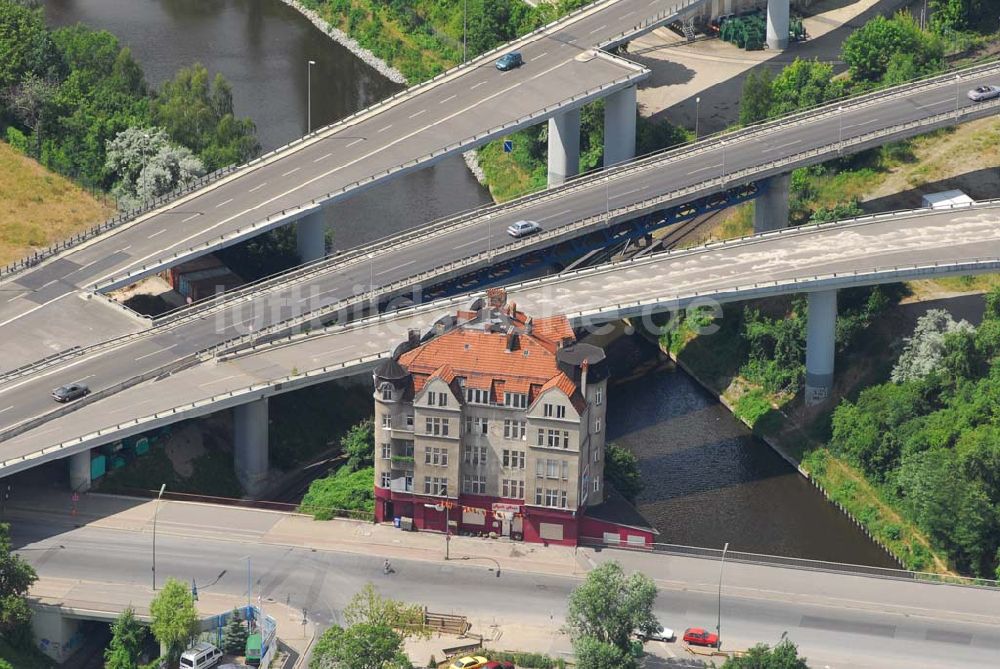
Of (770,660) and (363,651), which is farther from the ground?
(363,651)

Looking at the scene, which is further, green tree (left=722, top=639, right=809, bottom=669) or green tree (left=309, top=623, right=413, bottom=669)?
green tree (left=309, top=623, right=413, bottom=669)

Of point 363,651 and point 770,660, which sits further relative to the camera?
point 363,651

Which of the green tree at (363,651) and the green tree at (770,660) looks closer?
the green tree at (770,660)

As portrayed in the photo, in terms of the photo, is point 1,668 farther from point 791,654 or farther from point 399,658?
point 791,654
